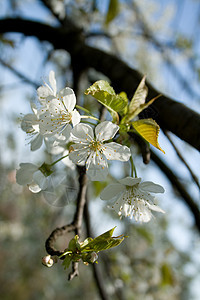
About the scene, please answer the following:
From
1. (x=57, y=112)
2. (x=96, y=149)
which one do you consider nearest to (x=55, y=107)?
(x=57, y=112)

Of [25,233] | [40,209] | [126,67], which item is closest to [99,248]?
[126,67]

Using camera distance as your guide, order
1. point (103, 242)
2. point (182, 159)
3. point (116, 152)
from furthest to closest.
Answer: point (182, 159) → point (116, 152) → point (103, 242)

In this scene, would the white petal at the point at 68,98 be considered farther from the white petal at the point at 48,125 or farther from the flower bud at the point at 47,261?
the flower bud at the point at 47,261

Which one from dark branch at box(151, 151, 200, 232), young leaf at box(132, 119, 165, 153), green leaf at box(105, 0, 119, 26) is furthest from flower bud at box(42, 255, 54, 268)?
green leaf at box(105, 0, 119, 26)

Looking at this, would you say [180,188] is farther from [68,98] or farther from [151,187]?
[68,98]

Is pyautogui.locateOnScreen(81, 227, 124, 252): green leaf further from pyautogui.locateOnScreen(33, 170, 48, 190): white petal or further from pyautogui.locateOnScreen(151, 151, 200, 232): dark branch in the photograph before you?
pyautogui.locateOnScreen(151, 151, 200, 232): dark branch

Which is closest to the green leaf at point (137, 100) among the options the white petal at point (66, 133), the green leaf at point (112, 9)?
the white petal at point (66, 133)

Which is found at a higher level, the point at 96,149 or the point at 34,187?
the point at 96,149
